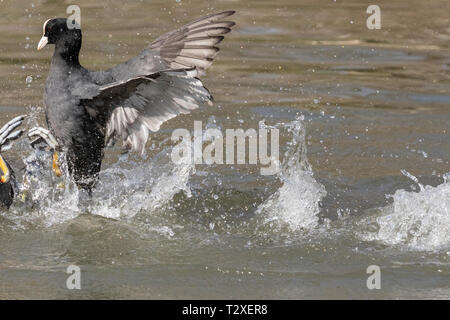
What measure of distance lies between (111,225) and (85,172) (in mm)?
374

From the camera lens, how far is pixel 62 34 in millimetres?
4883

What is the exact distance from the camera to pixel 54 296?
4.08m

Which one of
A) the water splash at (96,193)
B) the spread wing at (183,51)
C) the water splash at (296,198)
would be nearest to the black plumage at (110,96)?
the spread wing at (183,51)

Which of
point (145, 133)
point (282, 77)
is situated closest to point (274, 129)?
point (282, 77)

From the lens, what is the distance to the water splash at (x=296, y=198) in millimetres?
4957

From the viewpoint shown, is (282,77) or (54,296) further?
(282,77)

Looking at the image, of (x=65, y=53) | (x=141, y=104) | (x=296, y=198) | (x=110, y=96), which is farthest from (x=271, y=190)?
(x=65, y=53)

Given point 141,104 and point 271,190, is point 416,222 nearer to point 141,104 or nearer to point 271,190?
point 271,190

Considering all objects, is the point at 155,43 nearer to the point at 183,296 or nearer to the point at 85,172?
the point at 85,172

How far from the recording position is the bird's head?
4859 millimetres

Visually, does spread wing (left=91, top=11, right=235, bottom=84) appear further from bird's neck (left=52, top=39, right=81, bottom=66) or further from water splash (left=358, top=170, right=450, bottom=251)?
water splash (left=358, top=170, right=450, bottom=251)
